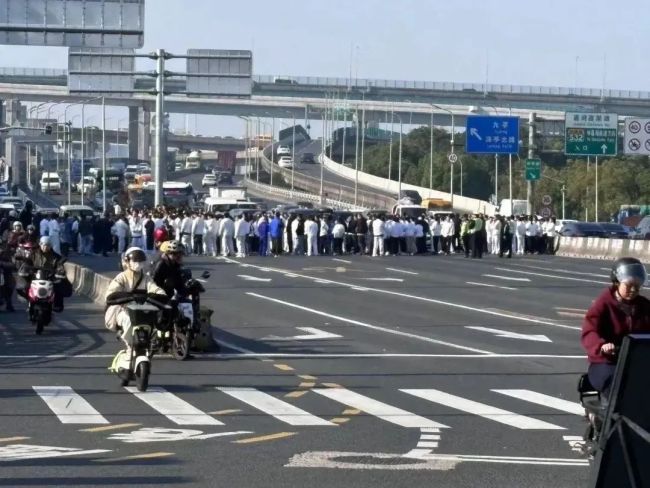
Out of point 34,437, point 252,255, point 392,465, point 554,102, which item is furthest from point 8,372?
point 554,102

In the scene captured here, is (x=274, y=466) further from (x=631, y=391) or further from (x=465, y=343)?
(x=465, y=343)

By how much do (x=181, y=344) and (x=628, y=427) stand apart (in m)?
13.5

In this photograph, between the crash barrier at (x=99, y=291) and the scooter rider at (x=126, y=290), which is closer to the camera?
the scooter rider at (x=126, y=290)

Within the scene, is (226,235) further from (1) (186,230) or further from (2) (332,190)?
(2) (332,190)

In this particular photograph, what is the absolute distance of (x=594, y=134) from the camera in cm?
6875

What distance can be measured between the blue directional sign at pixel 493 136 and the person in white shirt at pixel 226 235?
20.3 meters

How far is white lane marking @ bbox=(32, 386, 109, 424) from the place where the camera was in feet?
45.8

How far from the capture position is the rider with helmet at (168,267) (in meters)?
19.1

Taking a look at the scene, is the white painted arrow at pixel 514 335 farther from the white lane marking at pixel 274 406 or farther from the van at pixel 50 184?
the van at pixel 50 184

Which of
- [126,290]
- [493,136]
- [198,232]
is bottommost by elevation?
[198,232]

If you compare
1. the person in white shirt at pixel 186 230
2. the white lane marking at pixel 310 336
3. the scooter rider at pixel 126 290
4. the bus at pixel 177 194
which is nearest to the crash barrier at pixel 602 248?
the person in white shirt at pixel 186 230

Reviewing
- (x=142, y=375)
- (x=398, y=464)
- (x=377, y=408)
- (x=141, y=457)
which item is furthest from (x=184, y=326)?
(x=398, y=464)

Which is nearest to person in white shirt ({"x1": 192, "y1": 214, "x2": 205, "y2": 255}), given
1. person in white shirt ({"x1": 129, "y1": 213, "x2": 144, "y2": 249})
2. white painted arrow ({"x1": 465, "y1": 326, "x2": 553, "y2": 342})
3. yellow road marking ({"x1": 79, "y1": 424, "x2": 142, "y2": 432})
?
person in white shirt ({"x1": 129, "y1": 213, "x2": 144, "y2": 249})

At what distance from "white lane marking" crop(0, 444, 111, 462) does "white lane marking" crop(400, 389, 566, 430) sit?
4.14 m
